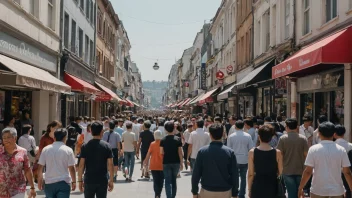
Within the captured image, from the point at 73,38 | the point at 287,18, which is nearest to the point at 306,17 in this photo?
the point at 287,18

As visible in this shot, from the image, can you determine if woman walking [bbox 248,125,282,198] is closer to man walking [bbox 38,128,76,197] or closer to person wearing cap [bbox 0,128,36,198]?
man walking [bbox 38,128,76,197]

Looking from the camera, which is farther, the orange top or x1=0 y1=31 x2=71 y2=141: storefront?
x1=0 y1=31 x2=71 y2=141: storefront

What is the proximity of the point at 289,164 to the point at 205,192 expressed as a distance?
259 cm

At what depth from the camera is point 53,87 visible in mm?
14977

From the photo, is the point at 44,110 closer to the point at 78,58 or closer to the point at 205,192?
the point at 78,58

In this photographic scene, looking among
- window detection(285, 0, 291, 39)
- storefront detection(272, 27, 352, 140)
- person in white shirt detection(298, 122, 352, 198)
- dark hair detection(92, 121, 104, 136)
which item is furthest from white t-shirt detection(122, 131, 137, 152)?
window detection(285, 0, 291, 39)

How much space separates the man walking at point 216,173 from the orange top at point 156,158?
3.89 metres

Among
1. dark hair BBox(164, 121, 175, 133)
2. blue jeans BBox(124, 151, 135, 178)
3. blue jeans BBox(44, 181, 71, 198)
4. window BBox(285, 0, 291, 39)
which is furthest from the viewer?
window BBox(285, 0, 291, 39)

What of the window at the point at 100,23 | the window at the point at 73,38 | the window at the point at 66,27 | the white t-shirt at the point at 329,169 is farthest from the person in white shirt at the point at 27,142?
the window at the point at 100,23

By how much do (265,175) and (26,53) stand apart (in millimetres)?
12182

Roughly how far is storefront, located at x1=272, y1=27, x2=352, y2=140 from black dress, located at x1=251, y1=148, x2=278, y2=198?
5461mm

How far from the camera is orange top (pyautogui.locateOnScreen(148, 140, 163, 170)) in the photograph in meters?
10.2

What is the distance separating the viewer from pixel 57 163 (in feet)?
23.4

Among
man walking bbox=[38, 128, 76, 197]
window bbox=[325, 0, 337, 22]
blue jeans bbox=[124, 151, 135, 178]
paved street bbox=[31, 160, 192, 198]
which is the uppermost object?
window bbox=[325, 0, 337, 22]
